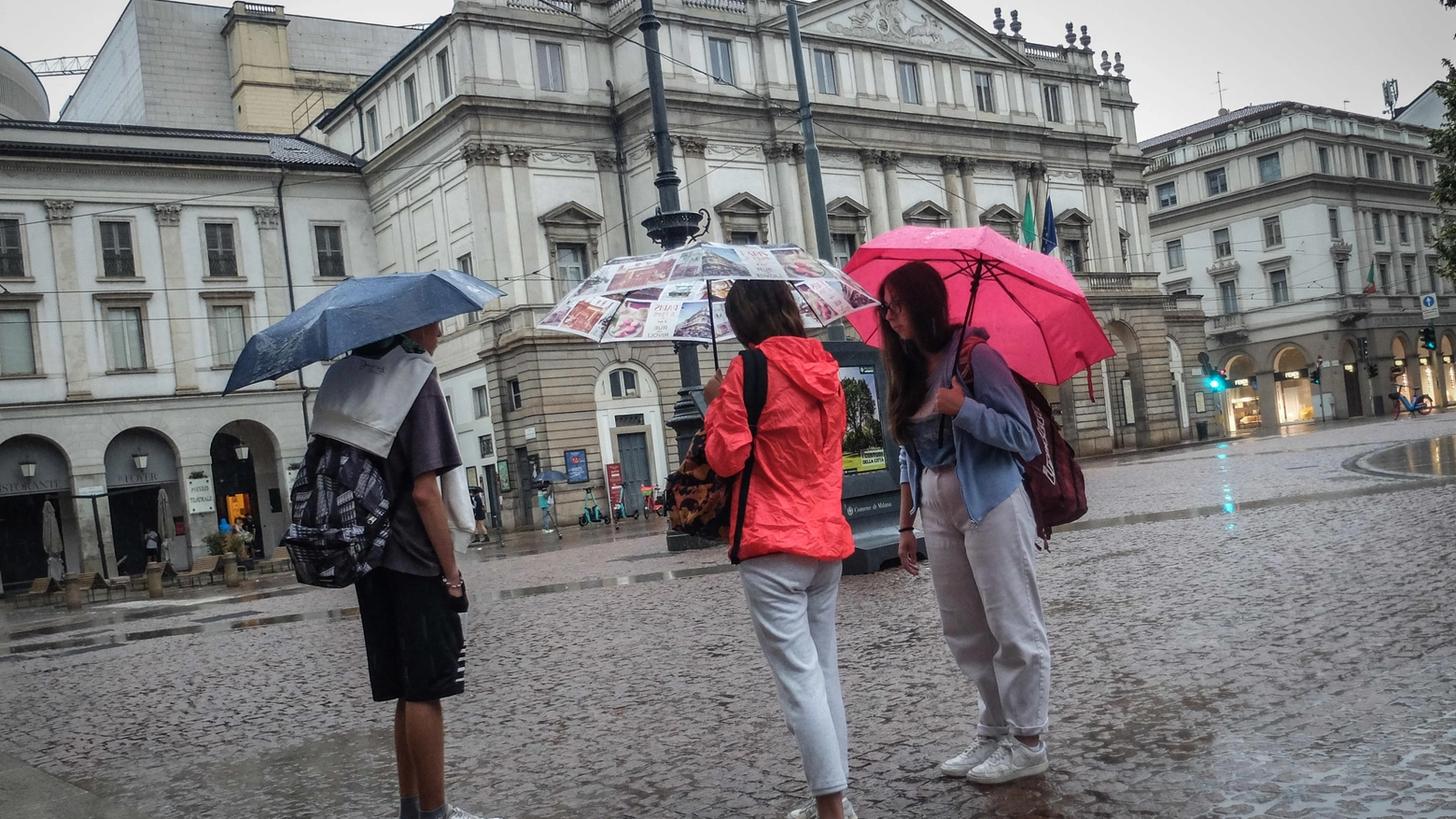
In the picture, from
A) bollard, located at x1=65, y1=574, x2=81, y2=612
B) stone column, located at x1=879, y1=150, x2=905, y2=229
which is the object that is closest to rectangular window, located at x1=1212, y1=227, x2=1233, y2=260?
stone column, located at x1=879, y1=150, x2=905, y2=229

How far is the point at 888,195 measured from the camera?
151 ft

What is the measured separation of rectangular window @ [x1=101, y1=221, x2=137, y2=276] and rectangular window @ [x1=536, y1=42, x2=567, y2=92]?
13.4m

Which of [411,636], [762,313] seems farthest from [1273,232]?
[411,636]

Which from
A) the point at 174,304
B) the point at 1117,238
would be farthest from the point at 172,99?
the point at 1117,238

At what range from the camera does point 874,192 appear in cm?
4538

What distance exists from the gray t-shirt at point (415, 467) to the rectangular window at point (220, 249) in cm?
3913

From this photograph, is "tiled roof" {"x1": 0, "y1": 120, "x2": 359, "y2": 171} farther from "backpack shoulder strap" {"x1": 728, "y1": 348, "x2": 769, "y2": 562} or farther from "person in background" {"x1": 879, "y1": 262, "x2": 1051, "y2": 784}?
"backpack shoulder strap" {"x1": 728, "y1": 348, "x2": 769, "y2": 562}

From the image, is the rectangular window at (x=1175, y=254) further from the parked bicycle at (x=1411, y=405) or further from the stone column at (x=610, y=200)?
the stone column at (x=610, y=200)

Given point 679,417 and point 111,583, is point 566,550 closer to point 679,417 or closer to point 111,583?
point 679,417

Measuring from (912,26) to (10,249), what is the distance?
30.6 meters

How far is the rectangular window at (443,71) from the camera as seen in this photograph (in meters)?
39.3

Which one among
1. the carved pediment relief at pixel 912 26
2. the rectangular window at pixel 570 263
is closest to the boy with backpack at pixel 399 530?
the rectangular window at pixel 570 263

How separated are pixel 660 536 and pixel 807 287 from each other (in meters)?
21.1

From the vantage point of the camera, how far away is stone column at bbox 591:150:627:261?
4100cm
